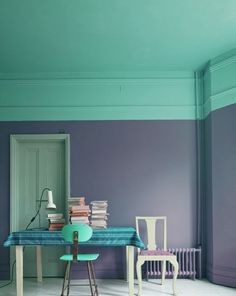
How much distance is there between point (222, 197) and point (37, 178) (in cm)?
268

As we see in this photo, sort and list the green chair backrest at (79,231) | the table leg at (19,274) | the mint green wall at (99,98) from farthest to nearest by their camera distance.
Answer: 1. the mint green wall at (99,98)
2. the table leg at (19,274)
3. the green chair backrest at (79,231)

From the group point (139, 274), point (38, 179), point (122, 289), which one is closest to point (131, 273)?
point (139, 274)

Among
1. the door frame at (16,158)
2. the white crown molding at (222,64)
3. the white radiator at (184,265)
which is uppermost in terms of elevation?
the white crown molding at (222,64)

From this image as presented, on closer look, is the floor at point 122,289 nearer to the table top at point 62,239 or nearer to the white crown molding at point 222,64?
the table top at point 62,239

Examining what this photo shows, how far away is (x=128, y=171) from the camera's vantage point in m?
5.69

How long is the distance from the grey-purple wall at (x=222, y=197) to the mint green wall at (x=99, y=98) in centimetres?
71

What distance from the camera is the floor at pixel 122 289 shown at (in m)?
4.78

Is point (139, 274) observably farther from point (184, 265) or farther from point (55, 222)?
point (55, 222)

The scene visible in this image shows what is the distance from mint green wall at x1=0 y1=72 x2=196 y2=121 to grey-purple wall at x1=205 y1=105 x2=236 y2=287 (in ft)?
2.33

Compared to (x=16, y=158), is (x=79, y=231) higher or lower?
lower

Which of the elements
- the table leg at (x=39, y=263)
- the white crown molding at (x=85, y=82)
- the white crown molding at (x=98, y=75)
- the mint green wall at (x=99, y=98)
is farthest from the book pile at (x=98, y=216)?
the white crown molding at (x=98, y=75)

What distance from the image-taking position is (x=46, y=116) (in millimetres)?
5754

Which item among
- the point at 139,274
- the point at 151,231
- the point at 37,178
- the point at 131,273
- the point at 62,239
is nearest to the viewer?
the point at 131,273

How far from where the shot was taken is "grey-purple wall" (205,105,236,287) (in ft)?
16.3
